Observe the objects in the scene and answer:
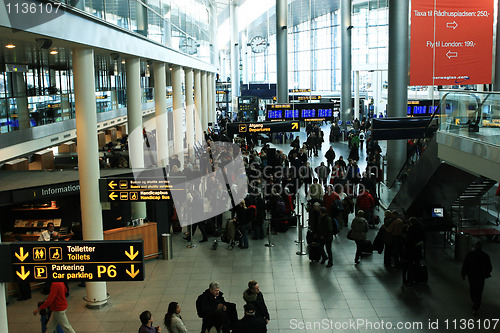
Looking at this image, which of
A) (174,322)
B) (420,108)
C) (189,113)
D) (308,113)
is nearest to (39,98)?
(174,322)

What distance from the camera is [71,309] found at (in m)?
10.6

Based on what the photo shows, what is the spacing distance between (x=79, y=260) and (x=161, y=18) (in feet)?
46.2

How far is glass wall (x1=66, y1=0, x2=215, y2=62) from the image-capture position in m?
11.6

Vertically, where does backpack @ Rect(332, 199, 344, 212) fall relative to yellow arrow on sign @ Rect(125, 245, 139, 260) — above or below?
below

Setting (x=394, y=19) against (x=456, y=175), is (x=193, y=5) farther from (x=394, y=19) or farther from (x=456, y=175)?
(x=456, y=175)

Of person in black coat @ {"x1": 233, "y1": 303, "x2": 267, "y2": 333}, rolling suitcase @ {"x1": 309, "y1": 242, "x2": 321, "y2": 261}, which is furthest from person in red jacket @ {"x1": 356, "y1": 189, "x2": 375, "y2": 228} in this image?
person in black coat @ {"x1": 233, "y1": 303, "x2": 267, "y2": 333}

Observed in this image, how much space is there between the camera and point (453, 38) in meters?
16.4

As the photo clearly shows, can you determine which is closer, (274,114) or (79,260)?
(79,260)

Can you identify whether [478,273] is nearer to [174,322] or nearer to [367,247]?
[367,247]

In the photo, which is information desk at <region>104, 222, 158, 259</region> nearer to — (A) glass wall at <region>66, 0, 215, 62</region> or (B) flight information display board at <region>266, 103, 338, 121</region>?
(A) glass wall at <region>66, 0, 215, 62</region>

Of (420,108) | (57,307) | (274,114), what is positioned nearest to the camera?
(57,307)

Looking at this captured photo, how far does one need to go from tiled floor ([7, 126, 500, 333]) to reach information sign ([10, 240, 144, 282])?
2.89m

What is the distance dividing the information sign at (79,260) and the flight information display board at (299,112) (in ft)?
84.6

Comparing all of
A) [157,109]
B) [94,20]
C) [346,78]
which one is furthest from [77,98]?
[346,78]
